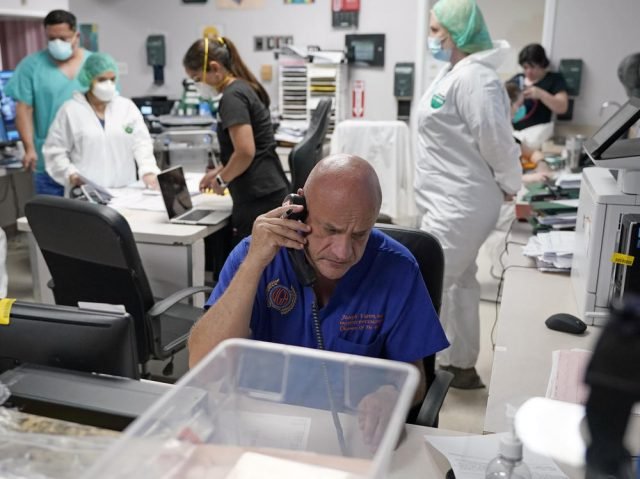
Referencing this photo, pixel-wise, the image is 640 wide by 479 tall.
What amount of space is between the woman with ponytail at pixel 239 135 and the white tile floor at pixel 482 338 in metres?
1.19

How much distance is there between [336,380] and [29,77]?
148 inches

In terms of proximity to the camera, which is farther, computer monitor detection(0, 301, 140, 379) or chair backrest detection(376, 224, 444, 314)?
chair backrest detection(376, 224, 444, 314)

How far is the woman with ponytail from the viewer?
9.34 ft

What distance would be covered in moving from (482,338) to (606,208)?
1677mm

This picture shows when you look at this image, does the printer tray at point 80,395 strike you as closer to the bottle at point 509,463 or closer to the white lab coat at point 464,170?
the bottle at point 509,463

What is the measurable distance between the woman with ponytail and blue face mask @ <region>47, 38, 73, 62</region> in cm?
126

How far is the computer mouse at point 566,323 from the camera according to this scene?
170 cm

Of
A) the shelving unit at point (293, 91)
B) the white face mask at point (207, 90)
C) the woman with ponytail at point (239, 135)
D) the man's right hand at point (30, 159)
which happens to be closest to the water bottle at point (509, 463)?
the woman with ponytail at point (239, 135)

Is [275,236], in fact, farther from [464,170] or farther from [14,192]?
[14,192]

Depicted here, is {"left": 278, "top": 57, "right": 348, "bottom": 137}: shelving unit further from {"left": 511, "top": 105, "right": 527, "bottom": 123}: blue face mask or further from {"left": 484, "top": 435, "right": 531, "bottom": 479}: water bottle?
{"left": 484, "top": 435, "right": 531, "bottom": 479}: water bottle

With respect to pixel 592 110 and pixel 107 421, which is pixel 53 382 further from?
pixel 592 110

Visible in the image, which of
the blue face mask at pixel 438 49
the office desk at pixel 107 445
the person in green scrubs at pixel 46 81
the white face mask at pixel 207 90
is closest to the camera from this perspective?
the office desk at pixel 107 445

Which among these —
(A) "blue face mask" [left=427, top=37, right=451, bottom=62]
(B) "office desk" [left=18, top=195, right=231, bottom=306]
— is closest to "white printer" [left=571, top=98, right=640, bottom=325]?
(A) "blue face mask" [left=427, top=37, right=451, bottom=62]

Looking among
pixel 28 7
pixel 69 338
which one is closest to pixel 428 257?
pixel 69 338
